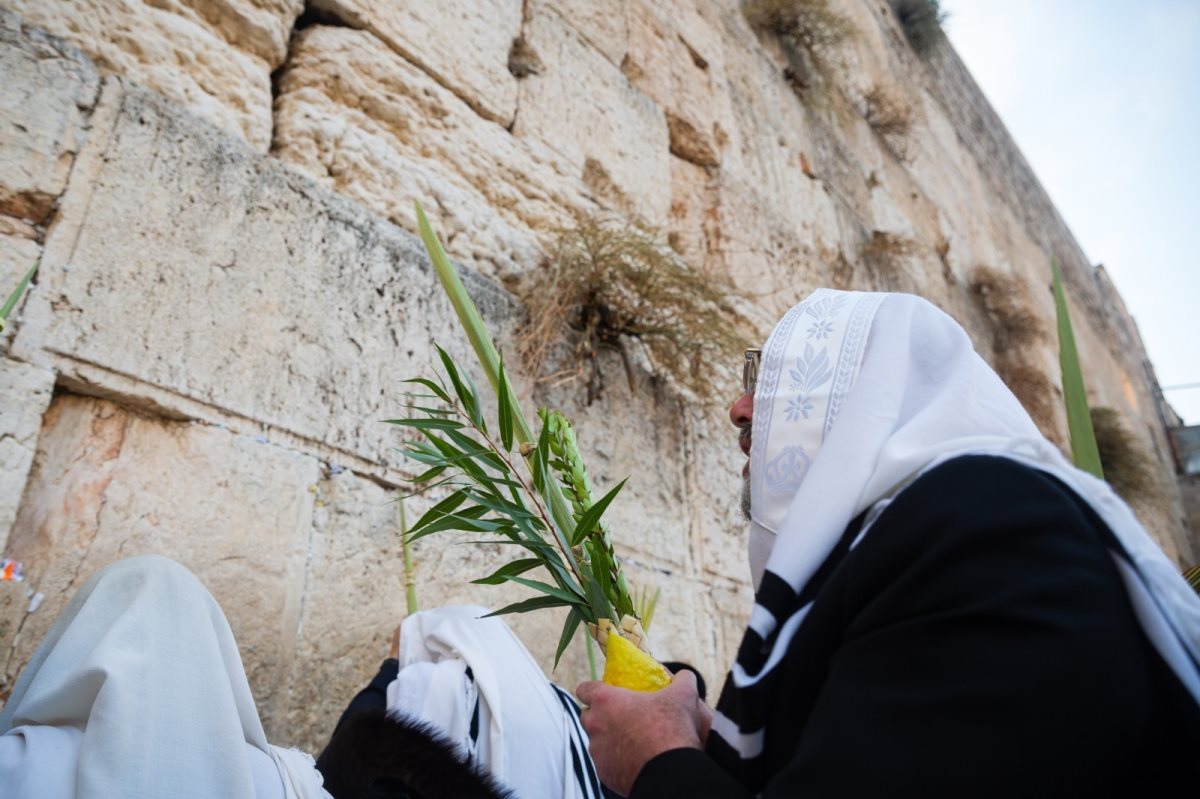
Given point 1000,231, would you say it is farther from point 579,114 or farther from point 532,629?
point 532,629

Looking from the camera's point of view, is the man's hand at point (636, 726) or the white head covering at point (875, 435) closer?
the white head covering at point (875, 435)

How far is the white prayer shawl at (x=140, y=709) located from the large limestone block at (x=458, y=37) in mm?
2052

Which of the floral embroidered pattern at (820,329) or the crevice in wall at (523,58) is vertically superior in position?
the crevice in wall at (523,58)

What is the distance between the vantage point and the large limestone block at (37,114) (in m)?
1.86

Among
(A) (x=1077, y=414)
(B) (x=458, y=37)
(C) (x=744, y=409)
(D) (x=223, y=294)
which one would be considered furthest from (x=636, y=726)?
(B) (x=458, y=37)

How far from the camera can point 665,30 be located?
4.50 metres

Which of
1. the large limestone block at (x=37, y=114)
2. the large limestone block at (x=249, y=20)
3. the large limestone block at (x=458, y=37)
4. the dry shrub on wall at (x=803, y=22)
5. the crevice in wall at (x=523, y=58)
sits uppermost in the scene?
the dry shrub on wall at (x=803, y=22)

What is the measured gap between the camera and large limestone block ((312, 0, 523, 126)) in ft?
9.45

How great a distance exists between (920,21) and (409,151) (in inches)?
308

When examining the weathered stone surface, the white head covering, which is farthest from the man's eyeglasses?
the weathered stone surface

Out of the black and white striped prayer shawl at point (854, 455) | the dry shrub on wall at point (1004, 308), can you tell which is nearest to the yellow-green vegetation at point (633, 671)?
the black and white striped prayer shawl at point (854, 455)

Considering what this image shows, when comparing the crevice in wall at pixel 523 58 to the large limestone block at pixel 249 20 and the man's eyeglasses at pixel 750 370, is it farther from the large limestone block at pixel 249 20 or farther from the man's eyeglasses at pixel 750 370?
the man's eyeglasses at pixel 750 370

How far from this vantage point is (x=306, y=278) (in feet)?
7.59

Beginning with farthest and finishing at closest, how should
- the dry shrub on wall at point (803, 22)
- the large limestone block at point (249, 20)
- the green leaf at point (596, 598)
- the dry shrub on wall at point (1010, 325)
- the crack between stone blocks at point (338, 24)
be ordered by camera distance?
the dry shrub on wall at point (1010, 325) < the dry shrub on wall at point (803, 22) < the crack between stone blocks at point (338, 24) < the large limestone block at point (249, 20) < the green leaf at point (596, 598)
